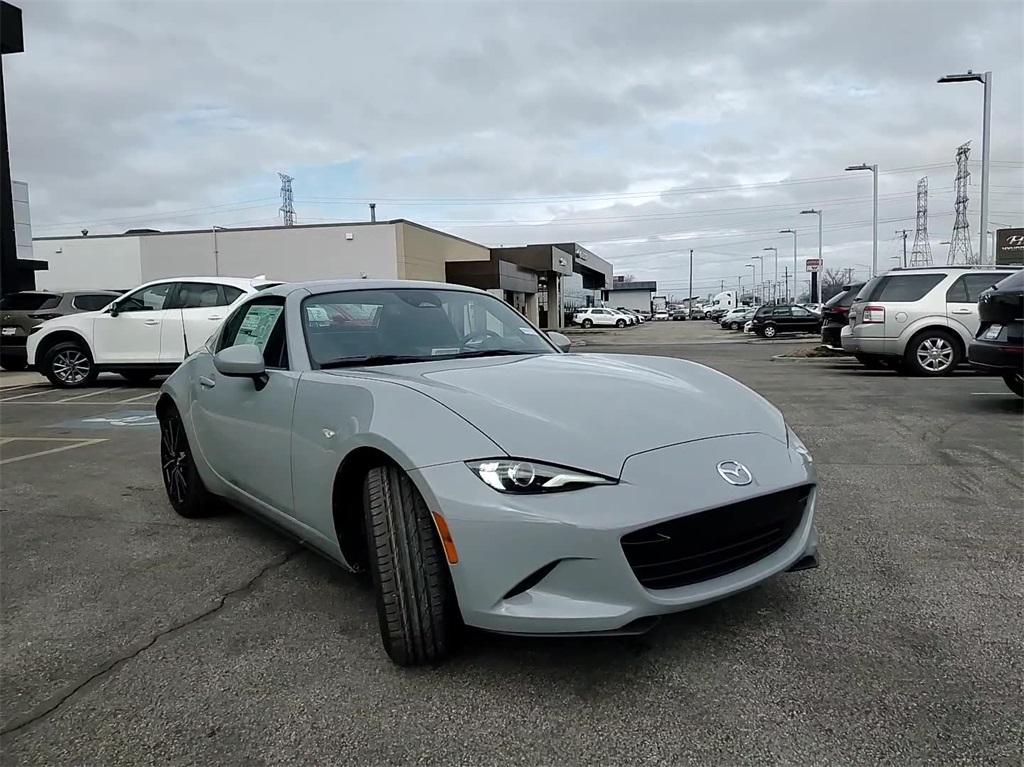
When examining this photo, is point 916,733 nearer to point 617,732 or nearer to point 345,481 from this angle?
point 617,732

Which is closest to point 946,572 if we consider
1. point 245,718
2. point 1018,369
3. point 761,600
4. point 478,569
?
point 761,600

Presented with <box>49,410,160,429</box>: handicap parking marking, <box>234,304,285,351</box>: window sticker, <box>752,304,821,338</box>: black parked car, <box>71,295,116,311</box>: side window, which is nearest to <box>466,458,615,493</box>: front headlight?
<box>234,304,285,351</box>: window sticker

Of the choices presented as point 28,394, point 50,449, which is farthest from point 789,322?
point 50,449

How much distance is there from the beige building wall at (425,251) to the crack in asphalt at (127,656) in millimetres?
21931

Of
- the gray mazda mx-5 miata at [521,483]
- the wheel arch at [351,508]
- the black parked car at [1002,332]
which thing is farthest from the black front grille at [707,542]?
the black parked car at [1002,332]

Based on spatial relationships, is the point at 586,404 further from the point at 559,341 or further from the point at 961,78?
the point at 961,78

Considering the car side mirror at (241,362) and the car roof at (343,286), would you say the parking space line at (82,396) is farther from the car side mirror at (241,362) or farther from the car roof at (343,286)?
the car side mirror at (241,362)

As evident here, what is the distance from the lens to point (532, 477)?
2.38m

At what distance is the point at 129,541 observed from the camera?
13.8 ft

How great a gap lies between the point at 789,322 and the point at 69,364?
1101 inches

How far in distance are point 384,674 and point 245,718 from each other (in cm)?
47

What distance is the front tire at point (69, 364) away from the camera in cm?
1167

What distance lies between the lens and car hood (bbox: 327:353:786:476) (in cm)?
246

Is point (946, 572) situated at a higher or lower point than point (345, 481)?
lower
